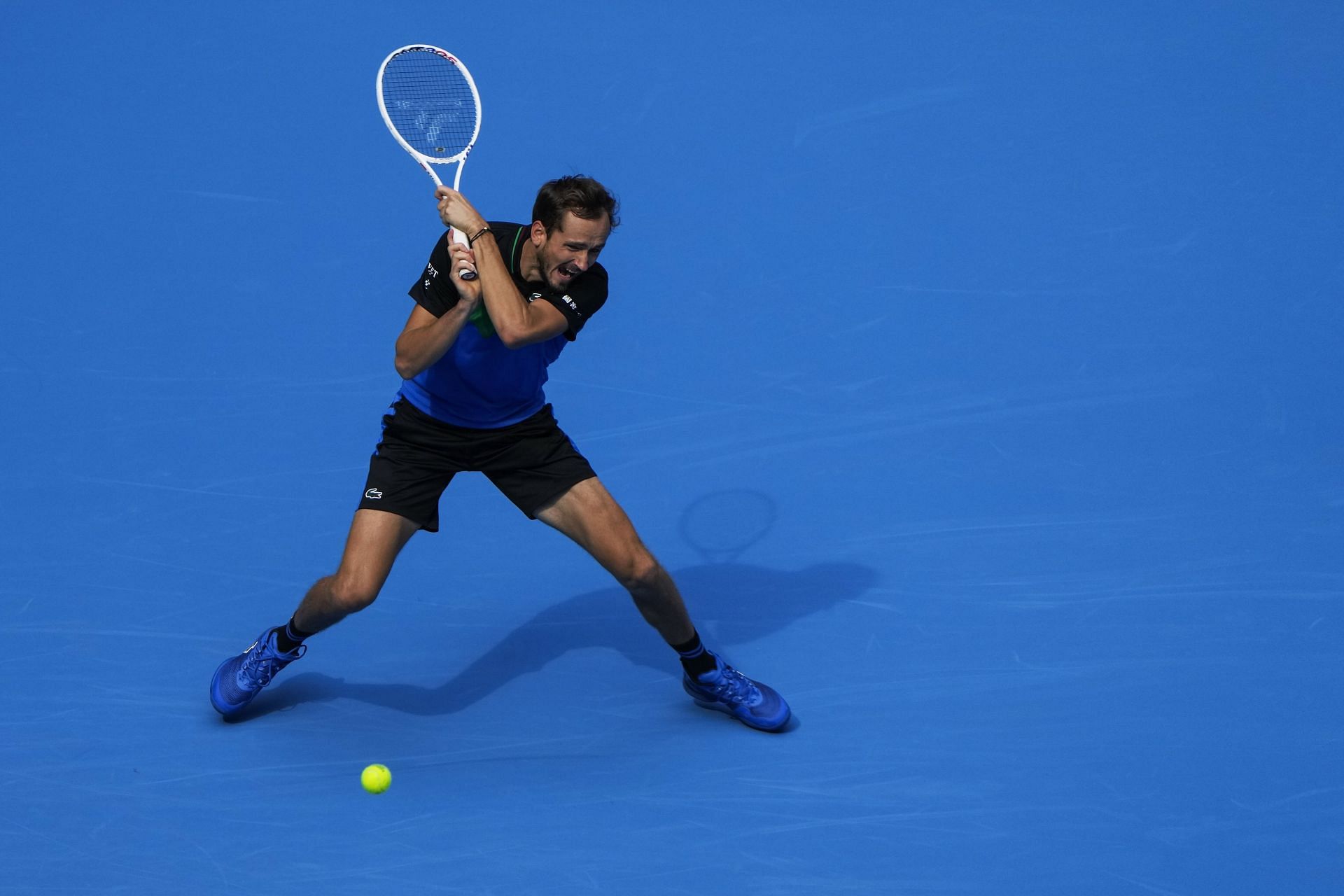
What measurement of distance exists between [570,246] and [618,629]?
1.64 m

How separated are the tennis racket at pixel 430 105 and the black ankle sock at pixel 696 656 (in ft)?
4.99

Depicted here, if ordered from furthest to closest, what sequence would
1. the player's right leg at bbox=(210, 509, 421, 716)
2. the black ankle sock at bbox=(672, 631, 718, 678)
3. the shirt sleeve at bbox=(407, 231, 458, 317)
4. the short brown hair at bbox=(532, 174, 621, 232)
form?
the black ankle sock at bbox=(672, 631, 718, 678), the player's right leg at bbox=(210, 509, 421, 716), the shirt sleeve at bbox=(407, 231, 458, 317), the short brown hair at bbox=(532, 174, 621, 232)

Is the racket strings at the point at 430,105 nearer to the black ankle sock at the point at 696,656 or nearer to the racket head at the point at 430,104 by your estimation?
the racket head at the point at 430,104

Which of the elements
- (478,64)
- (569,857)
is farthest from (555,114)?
(569,857)

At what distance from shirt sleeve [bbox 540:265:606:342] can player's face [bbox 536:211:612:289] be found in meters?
0.03

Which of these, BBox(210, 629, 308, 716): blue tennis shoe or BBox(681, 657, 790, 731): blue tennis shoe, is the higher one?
BBox(681, 657, 790, 731): blue tennis shoe

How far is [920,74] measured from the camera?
284 inches

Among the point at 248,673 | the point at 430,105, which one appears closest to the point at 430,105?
the point at 430,105

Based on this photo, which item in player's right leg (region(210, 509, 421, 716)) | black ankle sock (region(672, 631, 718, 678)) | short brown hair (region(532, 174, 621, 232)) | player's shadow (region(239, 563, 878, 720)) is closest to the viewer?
short brown hair (region(532, 174, 621, 232))

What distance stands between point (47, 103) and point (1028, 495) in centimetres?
502

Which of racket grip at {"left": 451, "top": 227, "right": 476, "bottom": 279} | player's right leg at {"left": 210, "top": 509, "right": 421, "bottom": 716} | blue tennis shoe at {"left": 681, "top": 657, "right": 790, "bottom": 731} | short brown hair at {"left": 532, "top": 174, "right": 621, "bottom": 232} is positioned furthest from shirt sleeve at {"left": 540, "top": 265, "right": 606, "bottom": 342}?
blue tennis shoe at {"left": 681, "top": 657, "right": 790, "bottom": 731}

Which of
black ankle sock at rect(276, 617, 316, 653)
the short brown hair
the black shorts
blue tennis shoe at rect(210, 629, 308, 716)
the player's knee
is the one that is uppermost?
the short brown hair

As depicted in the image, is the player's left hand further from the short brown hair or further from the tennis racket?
the tennis racket

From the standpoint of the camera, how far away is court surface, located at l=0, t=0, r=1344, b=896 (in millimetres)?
4109
